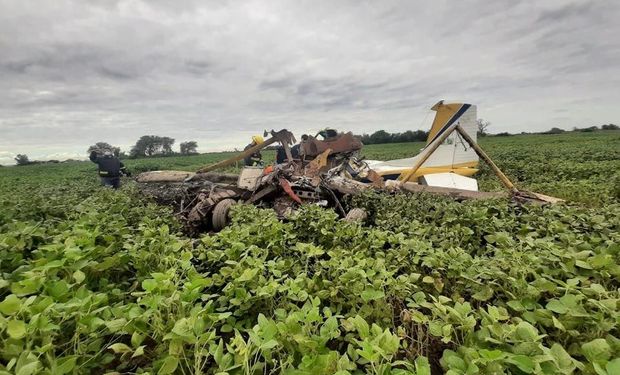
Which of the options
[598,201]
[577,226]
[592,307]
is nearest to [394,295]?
[592,307]

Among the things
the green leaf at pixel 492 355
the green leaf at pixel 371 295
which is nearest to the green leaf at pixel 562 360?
the green leaf at pixel 492 355

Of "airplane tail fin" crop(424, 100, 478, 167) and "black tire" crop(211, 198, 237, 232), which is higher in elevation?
"airplane tail fin" crop(424, 100, 478, 167)

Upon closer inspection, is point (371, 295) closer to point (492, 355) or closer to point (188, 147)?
point (492, 355)

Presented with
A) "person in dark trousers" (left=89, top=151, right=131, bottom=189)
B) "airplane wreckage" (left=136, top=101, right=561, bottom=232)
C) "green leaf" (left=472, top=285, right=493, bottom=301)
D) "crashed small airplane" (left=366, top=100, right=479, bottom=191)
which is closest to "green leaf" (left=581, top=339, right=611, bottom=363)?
"green leaf" (left=472, top=285, right=493, bottom=301)

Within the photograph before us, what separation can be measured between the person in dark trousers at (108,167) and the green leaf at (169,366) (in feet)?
35.1

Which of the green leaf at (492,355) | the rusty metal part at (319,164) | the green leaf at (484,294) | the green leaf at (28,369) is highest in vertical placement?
the rusty metal part at (319,164)

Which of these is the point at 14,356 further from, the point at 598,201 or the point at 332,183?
the point at 598,201

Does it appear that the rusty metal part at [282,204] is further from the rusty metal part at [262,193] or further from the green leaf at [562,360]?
the green leaf at [562,360]

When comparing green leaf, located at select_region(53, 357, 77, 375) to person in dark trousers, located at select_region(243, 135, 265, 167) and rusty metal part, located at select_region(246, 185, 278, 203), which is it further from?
person in dark trousers, located at select_region(243, 135, 265, 167)

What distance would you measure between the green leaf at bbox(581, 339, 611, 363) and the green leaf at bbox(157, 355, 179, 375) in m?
1.65

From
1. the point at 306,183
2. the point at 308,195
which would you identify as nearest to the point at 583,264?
the point at 308,195

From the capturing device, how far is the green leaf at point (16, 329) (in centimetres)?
121

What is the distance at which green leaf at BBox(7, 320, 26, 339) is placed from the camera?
121 centimetres

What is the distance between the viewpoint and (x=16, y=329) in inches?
48.4
